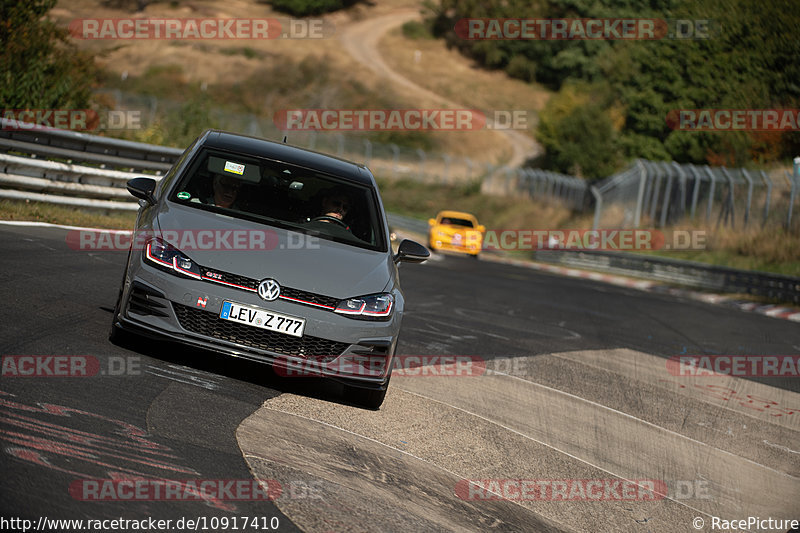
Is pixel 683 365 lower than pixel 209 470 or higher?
lower

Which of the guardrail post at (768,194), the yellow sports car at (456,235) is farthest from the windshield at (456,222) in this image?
the guardrail post at (768,194)

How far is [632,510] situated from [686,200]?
100 ft

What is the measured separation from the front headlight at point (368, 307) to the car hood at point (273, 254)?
0.05 m

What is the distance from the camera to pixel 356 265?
685 cm

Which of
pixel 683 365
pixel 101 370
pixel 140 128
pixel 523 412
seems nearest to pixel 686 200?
pixel 140 128

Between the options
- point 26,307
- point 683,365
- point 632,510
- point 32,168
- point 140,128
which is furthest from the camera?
point 140,128

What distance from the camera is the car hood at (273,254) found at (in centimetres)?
642

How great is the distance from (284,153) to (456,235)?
2401 centimetres

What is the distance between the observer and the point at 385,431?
6.61m

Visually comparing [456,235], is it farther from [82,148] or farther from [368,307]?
[368,307]

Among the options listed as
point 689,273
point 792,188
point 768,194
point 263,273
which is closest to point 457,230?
point 689,273

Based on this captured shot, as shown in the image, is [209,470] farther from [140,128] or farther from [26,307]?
[140,128]

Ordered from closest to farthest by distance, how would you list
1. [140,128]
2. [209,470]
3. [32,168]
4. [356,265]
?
[209,470]
[356,265]
[32,168]
[140,128]

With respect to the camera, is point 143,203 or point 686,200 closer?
point 143,203
